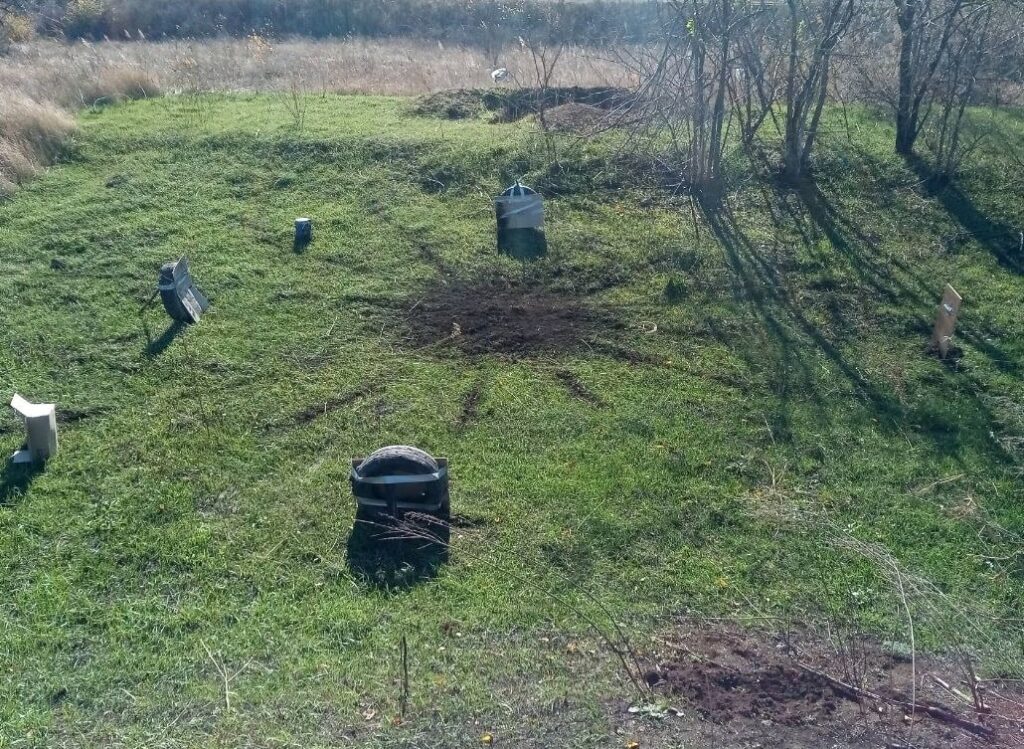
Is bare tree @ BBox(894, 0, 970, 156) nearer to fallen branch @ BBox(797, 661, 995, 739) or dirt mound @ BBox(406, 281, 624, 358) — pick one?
dirt mound @ BBox(406, 281, 624, 358)

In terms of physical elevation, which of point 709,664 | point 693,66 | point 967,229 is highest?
point 693,66

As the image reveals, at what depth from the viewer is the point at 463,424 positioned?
702 cm

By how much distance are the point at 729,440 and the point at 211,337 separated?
445cm

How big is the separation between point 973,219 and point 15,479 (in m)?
9.78

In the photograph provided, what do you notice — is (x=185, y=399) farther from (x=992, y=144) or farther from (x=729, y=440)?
(x=992, y=144)

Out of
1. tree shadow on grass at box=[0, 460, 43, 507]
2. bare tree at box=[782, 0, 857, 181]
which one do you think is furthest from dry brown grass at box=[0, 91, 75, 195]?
bare tree at box=[782, 0, 857, 181]

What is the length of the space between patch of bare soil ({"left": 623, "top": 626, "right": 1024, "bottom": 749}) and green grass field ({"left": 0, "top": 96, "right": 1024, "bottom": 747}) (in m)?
0.23

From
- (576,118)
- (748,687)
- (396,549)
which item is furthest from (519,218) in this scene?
(748,687)

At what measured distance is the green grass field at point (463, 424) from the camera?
485cm

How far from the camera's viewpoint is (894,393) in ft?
24.7

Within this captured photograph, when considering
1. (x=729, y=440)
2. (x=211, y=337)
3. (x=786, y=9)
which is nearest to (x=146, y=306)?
(x=211, y=337)

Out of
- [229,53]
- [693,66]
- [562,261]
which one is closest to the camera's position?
[562,261]

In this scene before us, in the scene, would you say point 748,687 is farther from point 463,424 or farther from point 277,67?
point 277,67

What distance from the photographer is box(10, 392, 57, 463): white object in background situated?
253 inches
